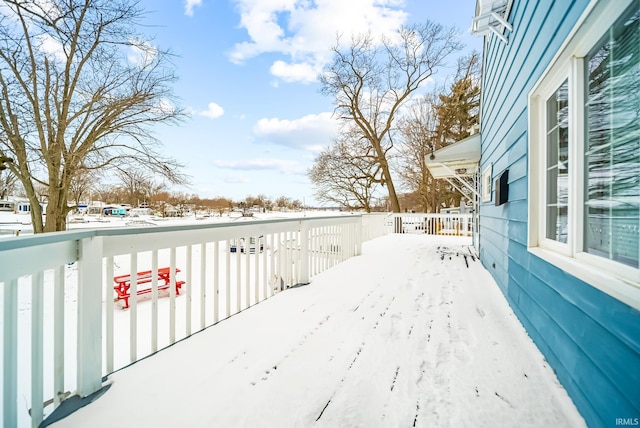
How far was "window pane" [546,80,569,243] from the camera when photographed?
5.65ft

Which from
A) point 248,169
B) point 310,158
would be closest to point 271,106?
point 310,158

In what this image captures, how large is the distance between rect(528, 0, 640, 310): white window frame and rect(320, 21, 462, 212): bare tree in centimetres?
1238

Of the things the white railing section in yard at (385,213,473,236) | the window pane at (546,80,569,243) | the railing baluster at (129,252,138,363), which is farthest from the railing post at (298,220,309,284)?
the white railing section in yard at (385,213,473,236)

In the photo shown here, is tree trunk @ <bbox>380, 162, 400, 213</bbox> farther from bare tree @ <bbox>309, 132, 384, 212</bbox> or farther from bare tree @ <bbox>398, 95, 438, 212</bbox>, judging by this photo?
bare tree @ <bbox>398, 95, 438, 212</bbox>

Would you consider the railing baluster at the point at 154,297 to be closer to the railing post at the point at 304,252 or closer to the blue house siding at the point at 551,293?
the railing post at the point at 304,252

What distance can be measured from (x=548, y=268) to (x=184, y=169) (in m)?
11.1

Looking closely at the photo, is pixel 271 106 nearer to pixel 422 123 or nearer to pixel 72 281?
pixel 422 123

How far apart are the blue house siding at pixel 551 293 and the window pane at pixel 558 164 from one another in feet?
0.75

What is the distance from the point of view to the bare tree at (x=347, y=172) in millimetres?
15141

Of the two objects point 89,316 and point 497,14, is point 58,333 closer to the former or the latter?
point 89,316

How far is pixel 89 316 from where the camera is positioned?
4.77 ft

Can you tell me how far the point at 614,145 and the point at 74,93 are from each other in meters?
11.9

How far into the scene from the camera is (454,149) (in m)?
6.28

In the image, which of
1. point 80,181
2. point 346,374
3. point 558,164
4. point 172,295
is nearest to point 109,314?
point 172,295
